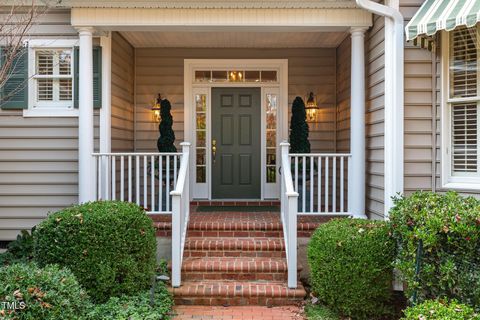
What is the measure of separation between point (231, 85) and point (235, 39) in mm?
904

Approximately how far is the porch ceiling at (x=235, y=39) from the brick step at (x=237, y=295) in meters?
3.83

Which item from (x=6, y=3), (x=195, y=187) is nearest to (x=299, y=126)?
(x=195, y=187)

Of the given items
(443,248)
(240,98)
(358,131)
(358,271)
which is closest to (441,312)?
(443,248)

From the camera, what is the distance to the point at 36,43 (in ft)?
18.8

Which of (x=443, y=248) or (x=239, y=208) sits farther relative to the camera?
(x=239, y=208)

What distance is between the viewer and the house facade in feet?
15.3

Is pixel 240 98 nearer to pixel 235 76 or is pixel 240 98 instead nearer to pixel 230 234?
pixel 235 76

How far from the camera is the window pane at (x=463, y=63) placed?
4350mm

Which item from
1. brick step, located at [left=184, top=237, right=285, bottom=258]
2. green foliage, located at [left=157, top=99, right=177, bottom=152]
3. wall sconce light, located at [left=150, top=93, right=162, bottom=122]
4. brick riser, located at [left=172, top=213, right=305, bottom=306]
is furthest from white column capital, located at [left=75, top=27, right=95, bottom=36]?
brick step, located at [left=184, top=237, right=285, bottom=258]

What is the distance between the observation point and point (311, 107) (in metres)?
7.43

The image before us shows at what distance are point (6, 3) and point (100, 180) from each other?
253 cm

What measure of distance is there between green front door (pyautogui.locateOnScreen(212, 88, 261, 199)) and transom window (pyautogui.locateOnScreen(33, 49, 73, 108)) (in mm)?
2573

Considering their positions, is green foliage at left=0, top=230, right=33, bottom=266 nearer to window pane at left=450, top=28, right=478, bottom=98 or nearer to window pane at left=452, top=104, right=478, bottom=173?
window pane at left=452, top=104, right=478, bottom=173

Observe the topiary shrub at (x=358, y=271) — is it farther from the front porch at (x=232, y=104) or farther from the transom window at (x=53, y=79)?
the transom window at (x=53, y=79)
